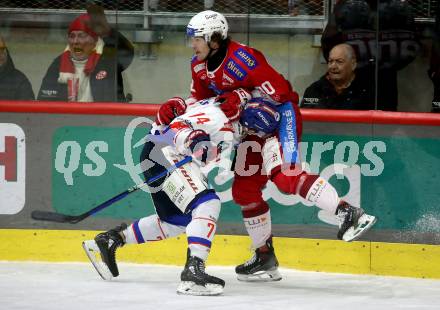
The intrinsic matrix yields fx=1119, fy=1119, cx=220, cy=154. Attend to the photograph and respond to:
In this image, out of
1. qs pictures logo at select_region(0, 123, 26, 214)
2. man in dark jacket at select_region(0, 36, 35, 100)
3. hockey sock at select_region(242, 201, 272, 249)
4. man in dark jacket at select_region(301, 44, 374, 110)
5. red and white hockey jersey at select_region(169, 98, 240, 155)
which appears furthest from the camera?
man in dark jacket at select_region(0, 36, 35, 100)

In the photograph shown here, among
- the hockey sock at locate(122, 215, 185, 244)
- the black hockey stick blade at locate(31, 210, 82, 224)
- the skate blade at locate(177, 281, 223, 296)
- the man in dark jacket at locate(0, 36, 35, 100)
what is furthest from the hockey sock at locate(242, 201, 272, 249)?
the man in dark jacket at locate(0, 36, 35, 100)

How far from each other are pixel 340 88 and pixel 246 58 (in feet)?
2.46

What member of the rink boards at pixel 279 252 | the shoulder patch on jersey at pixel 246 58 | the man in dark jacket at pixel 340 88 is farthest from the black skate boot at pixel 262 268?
the shoulder patch on jersey at pixel 246 58

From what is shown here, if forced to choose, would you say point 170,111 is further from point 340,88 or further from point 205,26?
point 340,88

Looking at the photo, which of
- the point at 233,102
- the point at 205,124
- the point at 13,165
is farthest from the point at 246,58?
the point at 13,165

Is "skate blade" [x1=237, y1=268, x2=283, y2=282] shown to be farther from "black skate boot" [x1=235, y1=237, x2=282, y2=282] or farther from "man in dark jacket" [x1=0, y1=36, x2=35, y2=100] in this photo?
"man in dark jacket" [x1=0, y1=36, x2=35, y2=100]

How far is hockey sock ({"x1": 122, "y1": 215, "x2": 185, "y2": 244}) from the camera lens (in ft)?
18.9

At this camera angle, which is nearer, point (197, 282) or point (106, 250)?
point (197, 282)

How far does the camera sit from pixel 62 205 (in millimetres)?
6426

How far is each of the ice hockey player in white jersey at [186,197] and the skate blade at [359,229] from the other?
0.64 m

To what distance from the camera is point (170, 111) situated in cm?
568

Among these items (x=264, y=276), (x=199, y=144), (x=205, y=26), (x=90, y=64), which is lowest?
(x=264, y=276)

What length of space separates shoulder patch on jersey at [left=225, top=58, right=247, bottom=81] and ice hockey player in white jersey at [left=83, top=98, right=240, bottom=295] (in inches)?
7.0

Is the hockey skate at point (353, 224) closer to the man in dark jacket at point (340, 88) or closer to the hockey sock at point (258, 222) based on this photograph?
the hockey sock at point (258, 222)
